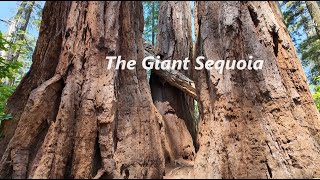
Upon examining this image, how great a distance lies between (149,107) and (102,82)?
964 millimetres

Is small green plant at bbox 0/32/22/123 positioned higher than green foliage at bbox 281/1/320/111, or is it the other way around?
green foliage at bbox 281/1/320/111

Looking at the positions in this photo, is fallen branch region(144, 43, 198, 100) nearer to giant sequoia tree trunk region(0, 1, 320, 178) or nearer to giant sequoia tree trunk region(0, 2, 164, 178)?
giant sequoia tree trunk region(0, 1, 320, 178)

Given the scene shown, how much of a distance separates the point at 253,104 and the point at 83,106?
8.82 feet

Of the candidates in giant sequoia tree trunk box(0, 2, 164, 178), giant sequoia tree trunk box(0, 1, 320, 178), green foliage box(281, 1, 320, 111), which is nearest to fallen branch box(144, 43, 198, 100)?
giant sequoia tree trunk box(0, 1, 320, 178)

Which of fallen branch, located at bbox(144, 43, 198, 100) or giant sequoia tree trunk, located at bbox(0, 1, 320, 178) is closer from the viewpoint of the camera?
giant sequoia tree trunk, located at bbox(0, 1, 320, 178)

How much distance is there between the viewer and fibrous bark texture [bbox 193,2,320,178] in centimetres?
400

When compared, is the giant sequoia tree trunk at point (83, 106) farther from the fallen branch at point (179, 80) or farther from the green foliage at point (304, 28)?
the green foliage at point (304, 28)

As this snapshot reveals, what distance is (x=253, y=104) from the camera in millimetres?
4465

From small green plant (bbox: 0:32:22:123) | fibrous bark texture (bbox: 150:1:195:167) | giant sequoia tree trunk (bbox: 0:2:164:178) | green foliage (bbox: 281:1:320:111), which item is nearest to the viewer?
giant sequoia tree trunk (bbox: 0:2:164:178)

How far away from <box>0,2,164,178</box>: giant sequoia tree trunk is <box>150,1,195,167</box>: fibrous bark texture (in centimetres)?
173

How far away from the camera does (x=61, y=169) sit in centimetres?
373

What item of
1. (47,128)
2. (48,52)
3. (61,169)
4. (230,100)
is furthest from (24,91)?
(230,100)

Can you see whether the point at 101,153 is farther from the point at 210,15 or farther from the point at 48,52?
the point at 210,15

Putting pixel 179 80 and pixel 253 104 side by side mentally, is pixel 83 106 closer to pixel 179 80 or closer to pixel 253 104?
pixel 253 104
